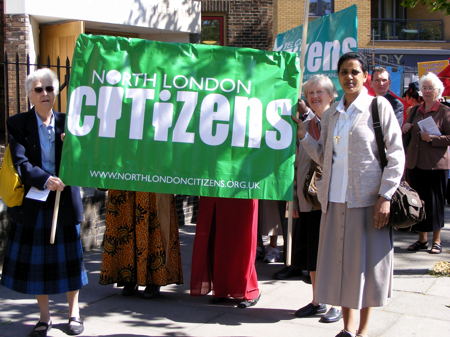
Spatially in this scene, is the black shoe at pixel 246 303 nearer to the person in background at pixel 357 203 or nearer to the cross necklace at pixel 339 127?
the person in background at pixel 357 203

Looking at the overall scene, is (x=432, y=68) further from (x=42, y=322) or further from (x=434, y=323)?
(x=42, y=322)

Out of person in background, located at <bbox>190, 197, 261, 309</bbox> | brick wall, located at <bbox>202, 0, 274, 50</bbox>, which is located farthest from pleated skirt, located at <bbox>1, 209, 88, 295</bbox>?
brick wall, located at <bbox>202, 0, 274, 50</bbox>

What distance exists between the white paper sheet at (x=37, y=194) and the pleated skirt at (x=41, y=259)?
5.2 inches

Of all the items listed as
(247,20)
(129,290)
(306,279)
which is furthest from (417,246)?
(247,20)

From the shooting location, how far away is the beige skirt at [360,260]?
161 inches

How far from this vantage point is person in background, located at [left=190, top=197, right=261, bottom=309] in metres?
5.20

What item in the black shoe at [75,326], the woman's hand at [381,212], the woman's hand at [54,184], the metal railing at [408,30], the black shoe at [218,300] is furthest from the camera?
the metal railing at [408,30]

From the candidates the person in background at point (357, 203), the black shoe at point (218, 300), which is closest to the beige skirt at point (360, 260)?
the person in background at point (357, 203)

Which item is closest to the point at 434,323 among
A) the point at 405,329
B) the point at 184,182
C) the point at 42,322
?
the point at 405,329

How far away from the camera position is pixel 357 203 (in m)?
4.07

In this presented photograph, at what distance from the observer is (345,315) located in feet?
14.0

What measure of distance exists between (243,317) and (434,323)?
57.5 inches

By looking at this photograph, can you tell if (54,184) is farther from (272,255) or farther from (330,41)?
(330,41)

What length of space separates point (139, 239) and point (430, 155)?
365cm
